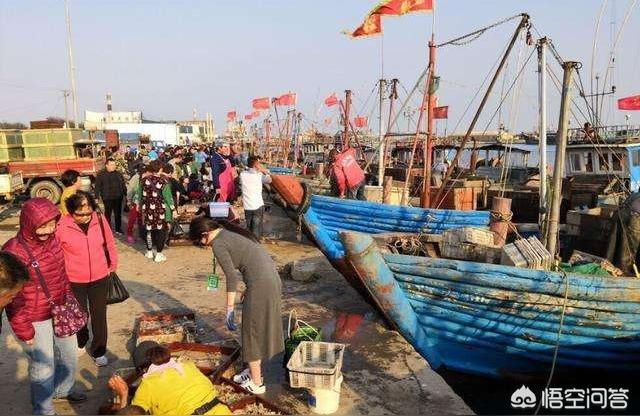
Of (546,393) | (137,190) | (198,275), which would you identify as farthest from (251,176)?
(546,393)

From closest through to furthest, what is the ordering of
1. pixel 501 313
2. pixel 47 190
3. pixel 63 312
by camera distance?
pixel 63 312, pixel 501 313, pixel 47 190

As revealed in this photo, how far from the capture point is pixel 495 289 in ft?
14.8

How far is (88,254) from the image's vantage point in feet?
13.9

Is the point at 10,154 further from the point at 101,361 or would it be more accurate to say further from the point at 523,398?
the point at 523,398

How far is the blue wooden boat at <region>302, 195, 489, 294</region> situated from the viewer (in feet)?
25.5

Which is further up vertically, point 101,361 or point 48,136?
point 48,136

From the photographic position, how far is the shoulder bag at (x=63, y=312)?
340 centimetres

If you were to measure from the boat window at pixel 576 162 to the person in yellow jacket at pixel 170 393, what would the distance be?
1298cm

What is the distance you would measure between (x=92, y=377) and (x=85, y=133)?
13938 millimetres

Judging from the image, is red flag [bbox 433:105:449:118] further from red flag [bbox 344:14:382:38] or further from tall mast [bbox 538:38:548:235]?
tall mast [bbox 538:38:548:235]

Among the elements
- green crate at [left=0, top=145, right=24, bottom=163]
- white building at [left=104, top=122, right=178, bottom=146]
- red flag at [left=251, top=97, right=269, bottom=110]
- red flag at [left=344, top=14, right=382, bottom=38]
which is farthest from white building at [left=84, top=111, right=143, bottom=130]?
red flag at [left=344, top=14, right=382, bottom=38]

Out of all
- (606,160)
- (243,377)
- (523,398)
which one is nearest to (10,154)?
(243,377)

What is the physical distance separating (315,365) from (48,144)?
14.9 metres

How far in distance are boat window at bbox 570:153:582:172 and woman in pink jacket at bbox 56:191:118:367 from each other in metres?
12.7
